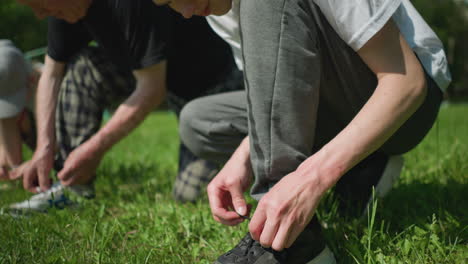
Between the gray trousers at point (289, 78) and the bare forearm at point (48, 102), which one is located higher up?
the gray trousers at point (289, 78)

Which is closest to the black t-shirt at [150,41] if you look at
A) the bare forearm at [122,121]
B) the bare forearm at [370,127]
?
the bare forearm at [122,121]

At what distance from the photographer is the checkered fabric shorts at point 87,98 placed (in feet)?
7.19

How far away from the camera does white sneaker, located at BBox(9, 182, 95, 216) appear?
1835mm

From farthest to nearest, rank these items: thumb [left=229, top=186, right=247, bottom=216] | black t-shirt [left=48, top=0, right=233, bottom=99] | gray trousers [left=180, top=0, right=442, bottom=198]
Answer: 1. black t-shirt [left=48, top=0, right=233, bottom=99]
2. thumb [left=229, top=186, right=247, bottom=216]
3. gray trousers [left=180, top=0, right=442, bottom=198]

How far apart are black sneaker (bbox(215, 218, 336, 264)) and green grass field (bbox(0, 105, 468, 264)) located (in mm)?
107

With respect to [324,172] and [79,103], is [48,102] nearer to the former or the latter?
[79,103]

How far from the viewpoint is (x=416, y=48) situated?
120 centimetres

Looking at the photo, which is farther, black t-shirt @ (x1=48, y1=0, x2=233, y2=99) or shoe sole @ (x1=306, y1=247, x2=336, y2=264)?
black t-shirt @ (x1=48, y1=0, x2=233, y2=99)

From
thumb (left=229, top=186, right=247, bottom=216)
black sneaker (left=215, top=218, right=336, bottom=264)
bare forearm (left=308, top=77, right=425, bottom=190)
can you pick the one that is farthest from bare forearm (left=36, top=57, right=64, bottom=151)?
bare forearm (left=308, top=77, right=425, bottom=190)

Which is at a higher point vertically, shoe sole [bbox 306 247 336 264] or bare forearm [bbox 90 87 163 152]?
shoe sole [bbox 306 247 336 264]

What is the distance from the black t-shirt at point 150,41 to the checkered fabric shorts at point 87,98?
0.20 feet

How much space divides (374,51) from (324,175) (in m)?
0.29

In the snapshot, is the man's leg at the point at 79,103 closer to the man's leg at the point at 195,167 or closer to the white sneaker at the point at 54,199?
the white sneaker at the point at 54,199

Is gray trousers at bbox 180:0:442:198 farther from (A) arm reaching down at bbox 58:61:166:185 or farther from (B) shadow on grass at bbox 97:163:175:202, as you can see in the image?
(B) shadow on grass at bbox 97:163:175:202
